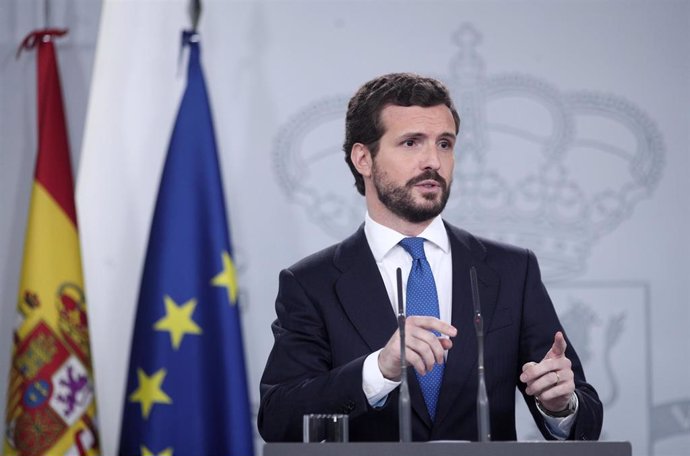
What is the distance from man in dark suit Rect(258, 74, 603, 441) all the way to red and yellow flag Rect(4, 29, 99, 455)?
1.46 m

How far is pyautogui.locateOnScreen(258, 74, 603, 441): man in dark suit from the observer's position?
7.81ft

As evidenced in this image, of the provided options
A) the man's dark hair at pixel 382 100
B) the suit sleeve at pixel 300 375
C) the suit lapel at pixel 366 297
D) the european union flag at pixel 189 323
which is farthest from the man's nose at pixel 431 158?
the european union flag at pixel 189 323

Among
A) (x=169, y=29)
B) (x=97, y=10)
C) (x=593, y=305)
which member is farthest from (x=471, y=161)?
(x=97, y=10)

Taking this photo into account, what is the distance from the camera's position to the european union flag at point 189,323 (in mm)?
3750

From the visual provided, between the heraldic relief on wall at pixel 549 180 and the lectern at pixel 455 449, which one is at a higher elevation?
the heraldic relief on wall at pixel 549 180

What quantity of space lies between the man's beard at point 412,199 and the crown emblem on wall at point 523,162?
1484mm

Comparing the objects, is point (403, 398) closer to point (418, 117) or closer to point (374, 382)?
point (374, 382)

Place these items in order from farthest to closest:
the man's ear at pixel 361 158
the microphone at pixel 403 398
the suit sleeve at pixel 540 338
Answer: the man's ear at pixel 361 158
the suit sleeve at pixel 540 338
the microphone at pixel 403 398

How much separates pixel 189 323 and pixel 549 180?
61.6 inches

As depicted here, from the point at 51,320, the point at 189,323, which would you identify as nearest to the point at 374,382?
the point at 189,323

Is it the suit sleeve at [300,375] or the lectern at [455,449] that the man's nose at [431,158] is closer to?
the suit sleeve at [300,375]

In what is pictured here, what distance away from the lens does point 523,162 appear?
411 cm

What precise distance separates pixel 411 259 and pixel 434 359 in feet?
2.21

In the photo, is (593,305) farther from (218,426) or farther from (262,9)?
(262,9)
